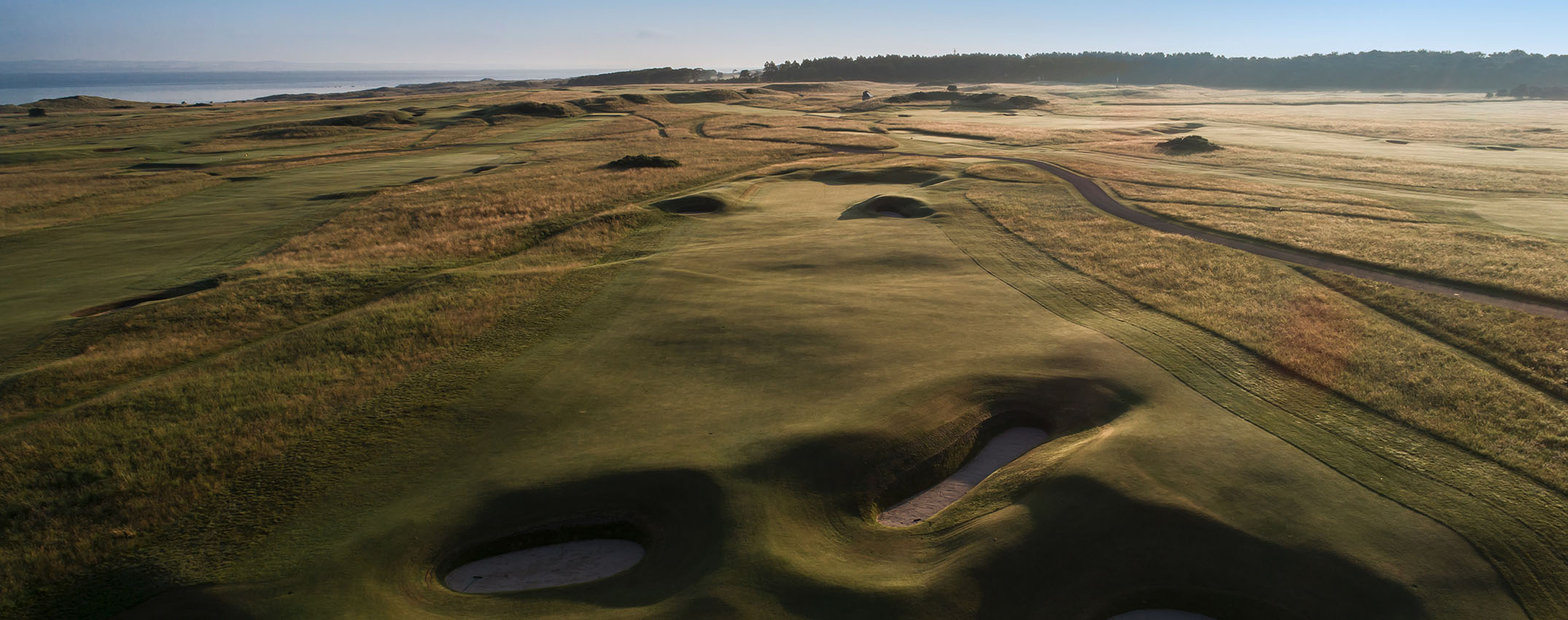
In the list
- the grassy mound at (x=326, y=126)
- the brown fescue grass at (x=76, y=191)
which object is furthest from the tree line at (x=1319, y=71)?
the brown fescue grass at (x=76, y=191)

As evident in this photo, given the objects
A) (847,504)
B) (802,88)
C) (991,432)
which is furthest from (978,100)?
(847,504)

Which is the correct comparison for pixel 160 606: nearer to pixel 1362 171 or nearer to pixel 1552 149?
pixel 1362 171

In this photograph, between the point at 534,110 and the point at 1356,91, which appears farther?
the point at 1356,91

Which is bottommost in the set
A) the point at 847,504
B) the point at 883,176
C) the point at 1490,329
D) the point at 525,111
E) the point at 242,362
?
the point at 847,504

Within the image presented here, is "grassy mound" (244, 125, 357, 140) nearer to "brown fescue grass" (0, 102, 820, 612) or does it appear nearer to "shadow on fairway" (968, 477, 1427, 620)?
"brown fescue grass" (0, 102, 820, 612)

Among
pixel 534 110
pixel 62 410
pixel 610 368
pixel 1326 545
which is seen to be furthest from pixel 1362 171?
pixel 534 110

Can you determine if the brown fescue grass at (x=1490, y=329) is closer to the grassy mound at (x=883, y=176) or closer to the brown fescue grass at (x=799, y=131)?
the grassy mound at (x=883, y=176)

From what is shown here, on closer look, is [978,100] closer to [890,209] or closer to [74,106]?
[890,209]
